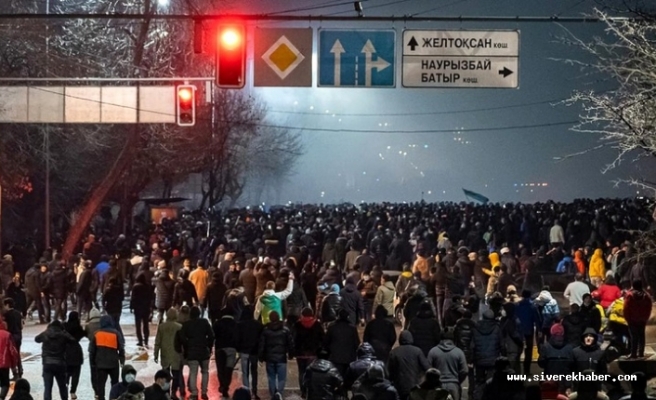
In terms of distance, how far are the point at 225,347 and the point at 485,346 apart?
3.95 metres

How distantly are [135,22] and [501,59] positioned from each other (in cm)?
1795

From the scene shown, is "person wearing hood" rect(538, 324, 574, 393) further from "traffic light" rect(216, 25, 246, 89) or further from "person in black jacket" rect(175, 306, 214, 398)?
"traffic light" rect(216, 25, 246, 89)

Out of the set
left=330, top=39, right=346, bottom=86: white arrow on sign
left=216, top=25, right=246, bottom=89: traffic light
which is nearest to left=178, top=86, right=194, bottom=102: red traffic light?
left=330, top=39, right=346, bottom=86: white arrow on sign

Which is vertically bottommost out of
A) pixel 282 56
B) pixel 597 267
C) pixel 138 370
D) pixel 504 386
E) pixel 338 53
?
pixel 138 370

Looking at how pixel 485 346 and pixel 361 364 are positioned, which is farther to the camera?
pixel 485 346

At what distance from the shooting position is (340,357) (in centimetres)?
1523

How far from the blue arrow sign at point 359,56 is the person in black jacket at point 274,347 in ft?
13.4

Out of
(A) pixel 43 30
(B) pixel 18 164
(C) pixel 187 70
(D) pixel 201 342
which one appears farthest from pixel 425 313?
(C) pixel 187 70

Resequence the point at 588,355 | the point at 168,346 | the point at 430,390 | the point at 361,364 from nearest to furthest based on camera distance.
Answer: the point at 430,390
the point at 361,364
the point at 588,355
the point at 168,346

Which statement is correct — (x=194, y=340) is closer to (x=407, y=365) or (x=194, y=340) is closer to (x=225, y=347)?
(x=225, y=347)

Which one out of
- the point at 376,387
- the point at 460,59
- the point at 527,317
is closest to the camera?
the point at 376,387

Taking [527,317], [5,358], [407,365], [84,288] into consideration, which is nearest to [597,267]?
[527,317]

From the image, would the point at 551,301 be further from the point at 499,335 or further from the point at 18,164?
the point at 18,164

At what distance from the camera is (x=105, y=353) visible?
49.8 feet
